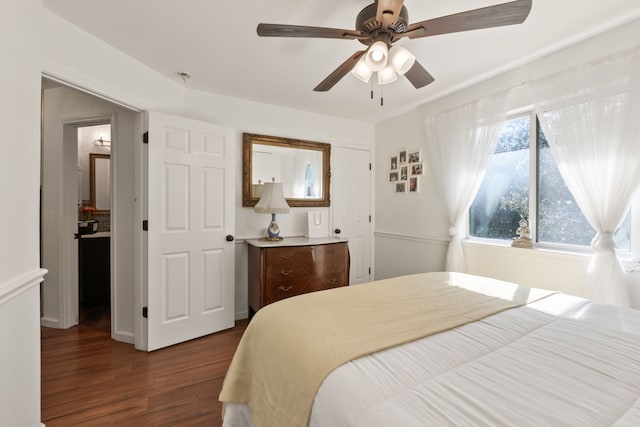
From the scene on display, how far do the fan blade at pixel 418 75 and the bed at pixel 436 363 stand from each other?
1343 millimetres

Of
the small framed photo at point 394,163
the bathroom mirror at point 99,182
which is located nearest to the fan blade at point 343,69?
the small framed photo at point 394,163

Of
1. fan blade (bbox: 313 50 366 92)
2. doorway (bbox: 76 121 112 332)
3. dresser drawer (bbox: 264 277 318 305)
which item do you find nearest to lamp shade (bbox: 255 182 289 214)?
dresser drawer (bbox: 264 277 318 305)

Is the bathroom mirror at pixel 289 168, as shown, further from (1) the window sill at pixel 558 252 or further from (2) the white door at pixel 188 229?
(1) the window sill at pixel 558 252

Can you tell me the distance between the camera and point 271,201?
2953mm

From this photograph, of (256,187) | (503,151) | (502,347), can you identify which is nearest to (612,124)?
(503,151)

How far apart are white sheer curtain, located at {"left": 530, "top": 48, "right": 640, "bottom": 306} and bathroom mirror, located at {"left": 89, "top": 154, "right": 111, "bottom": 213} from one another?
515cm

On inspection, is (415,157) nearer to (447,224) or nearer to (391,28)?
(447,224)

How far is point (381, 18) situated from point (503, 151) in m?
1.96

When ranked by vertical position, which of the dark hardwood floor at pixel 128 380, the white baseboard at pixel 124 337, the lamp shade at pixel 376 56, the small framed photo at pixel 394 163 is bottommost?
the dark hardwood floor at pixel 128 380

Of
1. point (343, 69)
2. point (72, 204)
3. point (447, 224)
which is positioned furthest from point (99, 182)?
point (447, 224)

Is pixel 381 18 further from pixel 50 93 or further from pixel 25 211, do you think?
pixel 50 93

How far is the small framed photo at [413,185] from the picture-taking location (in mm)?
3320

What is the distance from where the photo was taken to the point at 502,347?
0.99 m

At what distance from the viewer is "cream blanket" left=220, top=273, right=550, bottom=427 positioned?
36.1 inches
